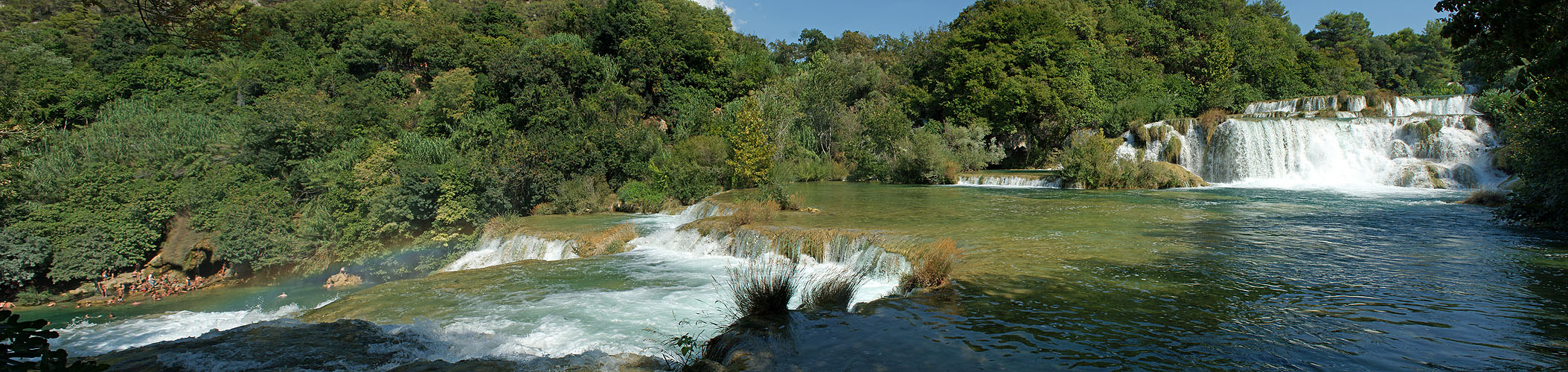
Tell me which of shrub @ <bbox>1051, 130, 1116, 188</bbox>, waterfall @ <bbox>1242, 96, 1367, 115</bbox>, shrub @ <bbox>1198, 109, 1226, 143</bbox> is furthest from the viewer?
waterfall @ <bbox>1242, 96, 1367, 115</bbox>

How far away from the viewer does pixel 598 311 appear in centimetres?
906

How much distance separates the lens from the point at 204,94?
34.0 metres

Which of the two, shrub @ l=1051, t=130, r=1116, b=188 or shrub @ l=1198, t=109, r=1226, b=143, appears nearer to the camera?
shrub @ l=1051, t=130, r=1116, b=188

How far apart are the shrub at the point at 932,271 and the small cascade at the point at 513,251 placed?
810cm

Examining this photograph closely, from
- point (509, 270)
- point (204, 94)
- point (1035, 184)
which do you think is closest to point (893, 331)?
point (509, 270)

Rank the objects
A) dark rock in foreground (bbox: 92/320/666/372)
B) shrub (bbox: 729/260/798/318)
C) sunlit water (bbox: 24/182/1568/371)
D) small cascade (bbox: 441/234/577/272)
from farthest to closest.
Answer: small cascade (bbox: 441/234/577/272)
shrub (bbox: 729/260/798/318)
sunlit water (bbox: 24/182/1568/371)
dark rock in foreground (bbox: 92/320/666/372)

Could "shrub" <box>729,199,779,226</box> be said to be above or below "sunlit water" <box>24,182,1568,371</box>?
above

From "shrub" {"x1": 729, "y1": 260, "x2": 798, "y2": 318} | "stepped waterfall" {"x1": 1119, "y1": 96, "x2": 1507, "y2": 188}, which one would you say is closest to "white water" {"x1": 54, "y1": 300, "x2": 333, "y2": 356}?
"shrub" {"x1": 729, "y1": 260, "x2": 798, "y2": 318}

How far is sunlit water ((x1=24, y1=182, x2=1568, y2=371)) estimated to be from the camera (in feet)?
18.0

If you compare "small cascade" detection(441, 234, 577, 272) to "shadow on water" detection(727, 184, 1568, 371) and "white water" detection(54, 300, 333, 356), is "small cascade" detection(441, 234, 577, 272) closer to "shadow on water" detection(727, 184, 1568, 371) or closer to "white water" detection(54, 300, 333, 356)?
"white water" detection(54, 300, 333, 356)

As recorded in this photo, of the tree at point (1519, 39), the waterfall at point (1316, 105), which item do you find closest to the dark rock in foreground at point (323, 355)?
the tree at point (1519, 39)

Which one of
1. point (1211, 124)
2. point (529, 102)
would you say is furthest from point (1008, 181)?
point (529, 102)

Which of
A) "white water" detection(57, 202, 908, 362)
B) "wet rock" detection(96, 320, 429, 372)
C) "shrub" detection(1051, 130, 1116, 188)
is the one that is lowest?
"white water" detection(57, 202, 908, 362)

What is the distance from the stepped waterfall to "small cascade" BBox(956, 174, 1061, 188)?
20.4 feet
